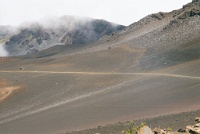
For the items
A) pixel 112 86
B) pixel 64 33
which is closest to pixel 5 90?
pixel 112 86

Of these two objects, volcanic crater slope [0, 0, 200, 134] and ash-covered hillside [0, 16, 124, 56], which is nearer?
volcanic crater slope [0, 0, 200, 134]

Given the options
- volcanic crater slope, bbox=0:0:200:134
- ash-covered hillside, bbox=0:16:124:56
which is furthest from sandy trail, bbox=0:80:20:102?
ash-covered hillside, bbox=0:16:124:56

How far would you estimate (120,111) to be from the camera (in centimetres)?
3550

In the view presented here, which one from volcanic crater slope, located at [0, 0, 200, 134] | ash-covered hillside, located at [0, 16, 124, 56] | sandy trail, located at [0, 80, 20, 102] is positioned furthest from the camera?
ash-covered hillside, located at [0, 16, 124, 56]

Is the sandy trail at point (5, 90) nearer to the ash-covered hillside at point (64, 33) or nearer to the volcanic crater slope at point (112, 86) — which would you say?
the volcanic crater slope at point (112, 86)

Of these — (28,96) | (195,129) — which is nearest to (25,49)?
(28,96)

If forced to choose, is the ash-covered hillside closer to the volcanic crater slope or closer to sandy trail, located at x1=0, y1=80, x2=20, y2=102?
the volcanic crater slope

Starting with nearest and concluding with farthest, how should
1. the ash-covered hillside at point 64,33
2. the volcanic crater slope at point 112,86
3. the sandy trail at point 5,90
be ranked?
the volcanic crater slope at point 112,86 → the sandy trail at point 5,90 → the ash-covered hillside at point 64,33

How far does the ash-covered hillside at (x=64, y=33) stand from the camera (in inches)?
6555

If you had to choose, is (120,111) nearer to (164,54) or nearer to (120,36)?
(164,54)

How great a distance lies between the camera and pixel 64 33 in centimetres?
17962

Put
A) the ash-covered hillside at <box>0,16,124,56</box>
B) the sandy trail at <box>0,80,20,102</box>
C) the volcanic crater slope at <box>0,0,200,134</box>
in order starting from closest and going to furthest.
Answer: the volcanic crater slope at <box>0,0,200,134</box>
the sandy trail at <box>0,80,20,102</box>
the ash-covered hillside at <box>0,16,124,56</box>

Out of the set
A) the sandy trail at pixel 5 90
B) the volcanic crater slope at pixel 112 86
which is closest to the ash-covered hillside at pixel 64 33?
the volcanic crater slope at pixel 112 86

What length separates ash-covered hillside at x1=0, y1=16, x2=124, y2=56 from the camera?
546 ft
